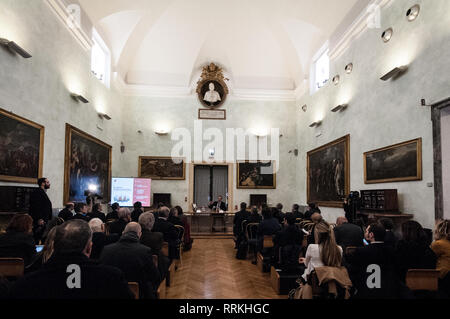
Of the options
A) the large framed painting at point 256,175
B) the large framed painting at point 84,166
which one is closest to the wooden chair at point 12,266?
the large framed painting at point 84,166

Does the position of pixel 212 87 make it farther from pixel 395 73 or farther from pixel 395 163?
pixel 395 163

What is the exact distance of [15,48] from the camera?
6.73 metres

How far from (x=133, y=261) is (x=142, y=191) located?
458 inches

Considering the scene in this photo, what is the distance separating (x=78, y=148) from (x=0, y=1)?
5.11m

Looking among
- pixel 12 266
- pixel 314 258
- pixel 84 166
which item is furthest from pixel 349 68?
pixel 12 266

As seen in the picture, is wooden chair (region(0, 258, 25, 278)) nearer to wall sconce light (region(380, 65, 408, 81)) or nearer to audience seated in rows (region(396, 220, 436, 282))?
audience seated in rows (region(396, 220, 436, 282))

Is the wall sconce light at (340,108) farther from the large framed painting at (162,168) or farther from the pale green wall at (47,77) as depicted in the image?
the pale green wall at (47,77)

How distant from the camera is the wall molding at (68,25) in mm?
8734

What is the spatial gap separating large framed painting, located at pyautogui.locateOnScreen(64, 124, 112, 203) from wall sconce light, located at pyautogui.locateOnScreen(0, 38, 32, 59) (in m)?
3.04

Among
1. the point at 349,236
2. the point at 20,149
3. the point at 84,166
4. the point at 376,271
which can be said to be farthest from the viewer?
the point at 84,166

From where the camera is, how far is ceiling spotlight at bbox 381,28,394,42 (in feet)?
27.9

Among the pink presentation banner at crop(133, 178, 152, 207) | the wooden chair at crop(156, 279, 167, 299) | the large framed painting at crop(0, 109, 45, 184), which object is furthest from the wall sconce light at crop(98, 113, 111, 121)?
the wooden chair at crop(156, 279, 167, 299)
